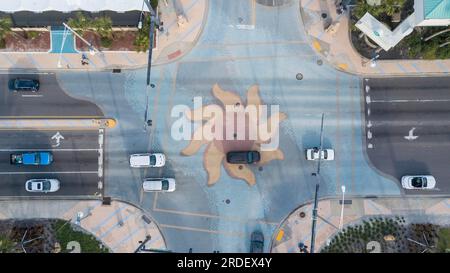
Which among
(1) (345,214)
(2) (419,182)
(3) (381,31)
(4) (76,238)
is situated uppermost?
(3) (381,31)

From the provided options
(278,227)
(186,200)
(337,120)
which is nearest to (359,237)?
(278,227)

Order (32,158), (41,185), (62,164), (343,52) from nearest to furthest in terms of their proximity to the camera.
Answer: (41,185) → (32,158) → (62,164) → (343,52)

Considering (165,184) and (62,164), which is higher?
(62,164)

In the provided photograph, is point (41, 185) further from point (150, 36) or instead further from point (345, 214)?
point (345, 214)

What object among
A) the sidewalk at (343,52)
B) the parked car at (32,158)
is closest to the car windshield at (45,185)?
the parked car at (32,158)

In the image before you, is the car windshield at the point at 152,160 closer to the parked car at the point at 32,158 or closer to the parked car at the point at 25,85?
the parked car at the point at 32,158

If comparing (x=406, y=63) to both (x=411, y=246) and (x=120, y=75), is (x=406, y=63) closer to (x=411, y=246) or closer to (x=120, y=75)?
(x=411, y=246)

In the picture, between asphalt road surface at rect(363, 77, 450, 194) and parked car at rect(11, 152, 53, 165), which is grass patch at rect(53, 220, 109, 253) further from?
asphalt road surface at rect(363, 77, 450, 194)
